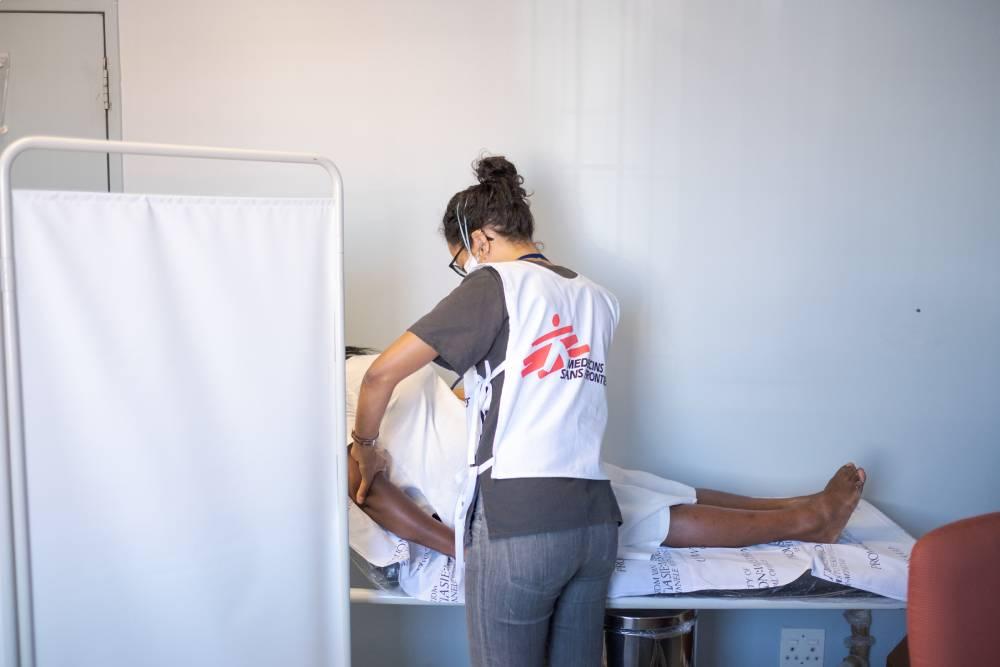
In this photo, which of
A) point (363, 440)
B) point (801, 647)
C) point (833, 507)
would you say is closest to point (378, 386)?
point (363, 440)

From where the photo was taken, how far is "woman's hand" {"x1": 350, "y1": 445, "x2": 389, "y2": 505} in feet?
6.06

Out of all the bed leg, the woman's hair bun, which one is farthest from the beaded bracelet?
the bed leg

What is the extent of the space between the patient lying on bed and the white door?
3.43ft

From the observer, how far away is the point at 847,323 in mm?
2508

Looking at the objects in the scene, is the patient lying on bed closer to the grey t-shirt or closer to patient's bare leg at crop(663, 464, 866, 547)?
patient's bare leg at crop(663, 464, 866, 547)

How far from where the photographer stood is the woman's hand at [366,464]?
72.7 inches

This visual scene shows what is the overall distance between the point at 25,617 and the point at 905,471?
2217 mm

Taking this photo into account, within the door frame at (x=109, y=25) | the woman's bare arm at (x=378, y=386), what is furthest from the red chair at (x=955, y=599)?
the door frame at (x=109, y=25)

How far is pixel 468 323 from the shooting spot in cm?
157

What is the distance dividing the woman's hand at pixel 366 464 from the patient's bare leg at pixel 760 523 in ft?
2.25

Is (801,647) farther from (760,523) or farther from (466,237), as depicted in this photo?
(466,237)

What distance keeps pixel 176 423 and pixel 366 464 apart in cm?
43

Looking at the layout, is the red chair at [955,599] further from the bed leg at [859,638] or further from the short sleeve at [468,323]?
the bed leg at [859,638]

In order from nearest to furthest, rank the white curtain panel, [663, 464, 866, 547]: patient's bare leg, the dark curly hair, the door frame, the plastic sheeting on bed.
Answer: the white curtain panel, the dark curly hair, the plastic sheeting on bed, [663, 464, 866, 547]: patient's bare leg, the door frame
